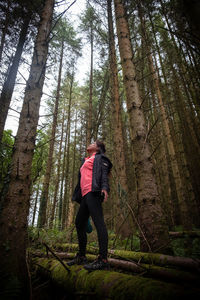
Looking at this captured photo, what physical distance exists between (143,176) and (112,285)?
1749 mm

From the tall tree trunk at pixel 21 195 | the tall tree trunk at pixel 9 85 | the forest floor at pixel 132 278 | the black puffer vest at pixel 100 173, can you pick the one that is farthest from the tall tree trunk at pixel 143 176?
the tall tree trunk at pixel 9 85

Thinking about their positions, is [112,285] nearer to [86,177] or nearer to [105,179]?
[105,179]

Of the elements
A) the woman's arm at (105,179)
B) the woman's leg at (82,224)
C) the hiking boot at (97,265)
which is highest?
the woman's arm at (105,179)

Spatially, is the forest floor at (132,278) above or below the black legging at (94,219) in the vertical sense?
below

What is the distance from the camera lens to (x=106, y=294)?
1283 millimetres

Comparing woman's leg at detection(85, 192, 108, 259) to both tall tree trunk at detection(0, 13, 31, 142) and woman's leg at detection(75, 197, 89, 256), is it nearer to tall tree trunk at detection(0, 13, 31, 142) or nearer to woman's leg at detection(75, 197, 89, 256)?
woman's leg at detection(75, 197, 89, 256)

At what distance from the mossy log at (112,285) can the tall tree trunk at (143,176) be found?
2.97 feet

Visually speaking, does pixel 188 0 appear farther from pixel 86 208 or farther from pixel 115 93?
pixel 115 93

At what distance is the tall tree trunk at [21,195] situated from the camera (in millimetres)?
1832

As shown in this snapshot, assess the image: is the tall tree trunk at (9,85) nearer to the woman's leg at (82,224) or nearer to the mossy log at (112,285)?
the woman's leg at (82,224)

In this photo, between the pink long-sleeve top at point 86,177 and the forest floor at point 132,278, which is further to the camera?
the pink long-sleeve top at point 86,177

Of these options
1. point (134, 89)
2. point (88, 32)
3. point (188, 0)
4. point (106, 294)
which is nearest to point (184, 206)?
point (134, 89)

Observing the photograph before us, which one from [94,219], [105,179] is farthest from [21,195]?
[105,179]

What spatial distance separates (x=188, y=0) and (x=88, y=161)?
2.07 meters
